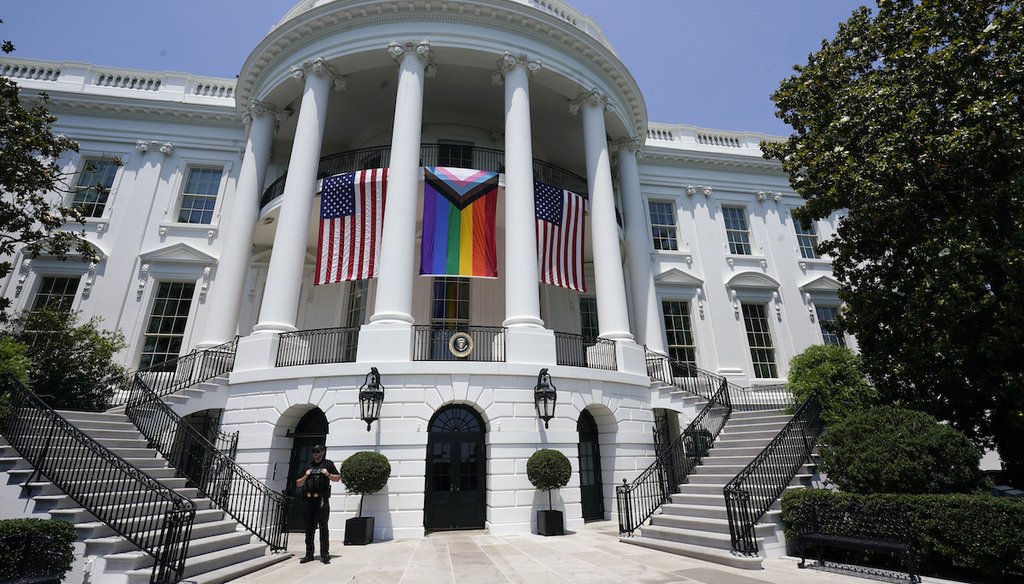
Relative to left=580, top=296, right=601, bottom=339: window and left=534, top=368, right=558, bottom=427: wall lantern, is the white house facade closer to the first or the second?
left=580, top=296, right=601, bottom=339: window

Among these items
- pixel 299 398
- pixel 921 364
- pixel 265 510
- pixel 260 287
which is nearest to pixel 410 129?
pixel 299 398

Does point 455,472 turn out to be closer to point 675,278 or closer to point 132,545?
point 132,545

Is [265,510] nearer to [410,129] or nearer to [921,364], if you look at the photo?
[410,129]

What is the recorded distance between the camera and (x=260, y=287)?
17.3 metres

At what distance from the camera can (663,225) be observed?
69.9 feet

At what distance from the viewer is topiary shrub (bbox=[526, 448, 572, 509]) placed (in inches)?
401

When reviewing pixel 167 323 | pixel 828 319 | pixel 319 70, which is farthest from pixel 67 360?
pixel 828 319

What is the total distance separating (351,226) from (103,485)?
8007mm

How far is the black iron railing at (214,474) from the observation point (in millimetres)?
9055

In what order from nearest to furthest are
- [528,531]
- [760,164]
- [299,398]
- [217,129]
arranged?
1. [528,531]
2. [299,398]
3. [217,129]
4. [760,164]

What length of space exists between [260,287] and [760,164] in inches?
877

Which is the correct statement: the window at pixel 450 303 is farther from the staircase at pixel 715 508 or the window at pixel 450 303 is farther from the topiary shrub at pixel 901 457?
the topiary shrub at pixel 901 457

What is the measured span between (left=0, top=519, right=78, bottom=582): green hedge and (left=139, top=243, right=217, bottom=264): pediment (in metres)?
12.8

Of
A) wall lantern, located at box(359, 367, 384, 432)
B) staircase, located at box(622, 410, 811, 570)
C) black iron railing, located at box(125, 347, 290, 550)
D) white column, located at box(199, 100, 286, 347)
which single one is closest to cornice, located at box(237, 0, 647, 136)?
white column, located at box(199, 100, 286, 347)
